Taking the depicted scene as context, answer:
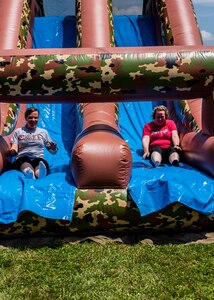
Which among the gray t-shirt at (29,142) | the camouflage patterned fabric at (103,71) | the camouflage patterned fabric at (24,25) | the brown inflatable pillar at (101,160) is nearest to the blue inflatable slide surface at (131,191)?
the brown inflatable pillar at (101,160)

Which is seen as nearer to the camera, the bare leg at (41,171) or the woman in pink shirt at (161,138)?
the bare leg at (41,171)

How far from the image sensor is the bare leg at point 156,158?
4.02 m

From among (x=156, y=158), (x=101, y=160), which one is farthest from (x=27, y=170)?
(x=156, y=158)

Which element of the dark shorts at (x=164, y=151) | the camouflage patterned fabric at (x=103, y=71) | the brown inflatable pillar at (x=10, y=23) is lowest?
the dark shorts at (x=164, y=151)

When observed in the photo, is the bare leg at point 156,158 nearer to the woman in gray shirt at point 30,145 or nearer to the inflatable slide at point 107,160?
the inflatable slide at point 107,160

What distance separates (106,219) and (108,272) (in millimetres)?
617

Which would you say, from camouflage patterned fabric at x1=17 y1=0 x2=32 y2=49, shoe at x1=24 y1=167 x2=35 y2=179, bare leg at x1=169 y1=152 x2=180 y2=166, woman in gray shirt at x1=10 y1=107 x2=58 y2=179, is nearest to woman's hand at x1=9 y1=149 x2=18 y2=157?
woman in gray shirt at x1=10 y1=107 x2=58 y2=179

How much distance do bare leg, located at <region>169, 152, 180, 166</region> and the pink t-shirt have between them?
22 centimetres

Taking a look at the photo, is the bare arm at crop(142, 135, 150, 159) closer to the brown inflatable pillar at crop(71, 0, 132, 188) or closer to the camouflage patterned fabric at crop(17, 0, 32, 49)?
the brown inflatable pillar at crop(71, 0, 132, 188)

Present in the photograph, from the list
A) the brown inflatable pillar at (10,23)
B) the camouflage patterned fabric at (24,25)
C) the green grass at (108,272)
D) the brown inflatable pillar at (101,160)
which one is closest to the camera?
the green grass at (108,272)

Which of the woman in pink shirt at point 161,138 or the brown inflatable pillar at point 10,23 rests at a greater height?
the brown inflatable pillar at point 10,23

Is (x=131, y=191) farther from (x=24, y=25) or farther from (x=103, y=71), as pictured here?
(x=24, y=25)

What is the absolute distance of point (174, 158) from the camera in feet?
13.3

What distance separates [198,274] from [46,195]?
128 cm
